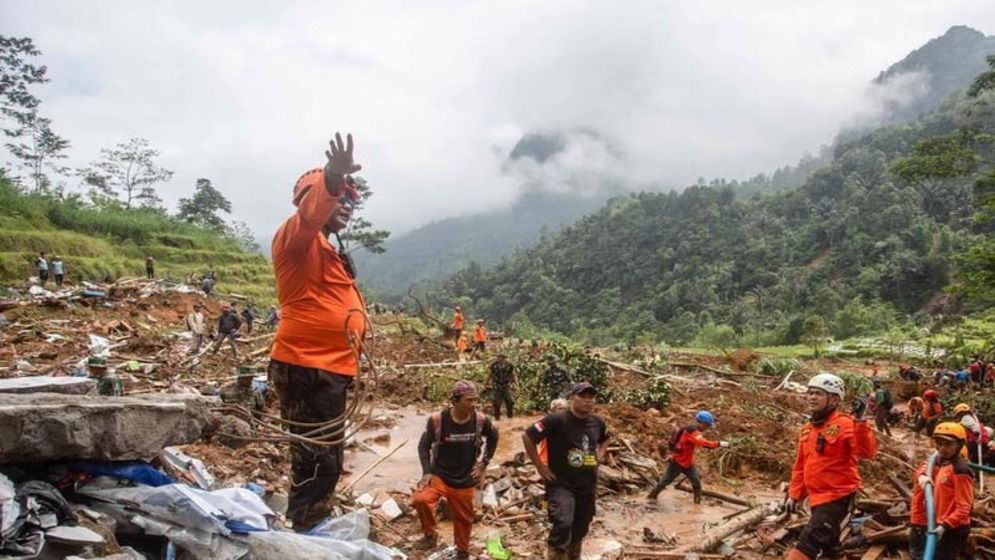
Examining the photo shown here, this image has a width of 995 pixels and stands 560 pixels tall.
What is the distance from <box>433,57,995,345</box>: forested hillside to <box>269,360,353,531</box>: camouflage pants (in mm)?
30074

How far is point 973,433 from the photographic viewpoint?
297 inches

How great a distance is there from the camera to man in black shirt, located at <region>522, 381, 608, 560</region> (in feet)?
14.5

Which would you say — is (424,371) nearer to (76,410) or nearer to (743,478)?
(743,478)

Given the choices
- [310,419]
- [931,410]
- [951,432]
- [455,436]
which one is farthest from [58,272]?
[931,410]

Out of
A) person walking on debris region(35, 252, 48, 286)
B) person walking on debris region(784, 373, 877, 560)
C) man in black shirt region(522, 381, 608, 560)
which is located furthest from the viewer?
person walking on debris region(35, 252, 48, 286)

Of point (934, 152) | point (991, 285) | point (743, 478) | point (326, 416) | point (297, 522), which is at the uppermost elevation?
point (934, 152)

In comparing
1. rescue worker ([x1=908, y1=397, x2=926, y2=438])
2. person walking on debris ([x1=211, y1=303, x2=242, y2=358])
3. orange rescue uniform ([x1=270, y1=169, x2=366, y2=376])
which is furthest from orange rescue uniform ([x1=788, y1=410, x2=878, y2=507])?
person walking on debris ([x1=211, y1=303, x2=242, y2=358])

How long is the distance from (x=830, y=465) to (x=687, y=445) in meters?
2.92

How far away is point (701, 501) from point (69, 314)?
15.9m

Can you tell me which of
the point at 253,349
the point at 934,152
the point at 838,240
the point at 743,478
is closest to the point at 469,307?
the point at 838,240

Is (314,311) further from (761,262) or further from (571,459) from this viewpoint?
(761,262)

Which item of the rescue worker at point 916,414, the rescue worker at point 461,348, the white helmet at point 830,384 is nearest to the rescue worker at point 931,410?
the rescue worker at point 916,414

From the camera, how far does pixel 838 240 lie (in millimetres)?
50812

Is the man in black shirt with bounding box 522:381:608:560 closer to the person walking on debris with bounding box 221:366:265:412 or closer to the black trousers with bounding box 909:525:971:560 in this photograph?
the black trousers with bounding box 909:525:971:560
